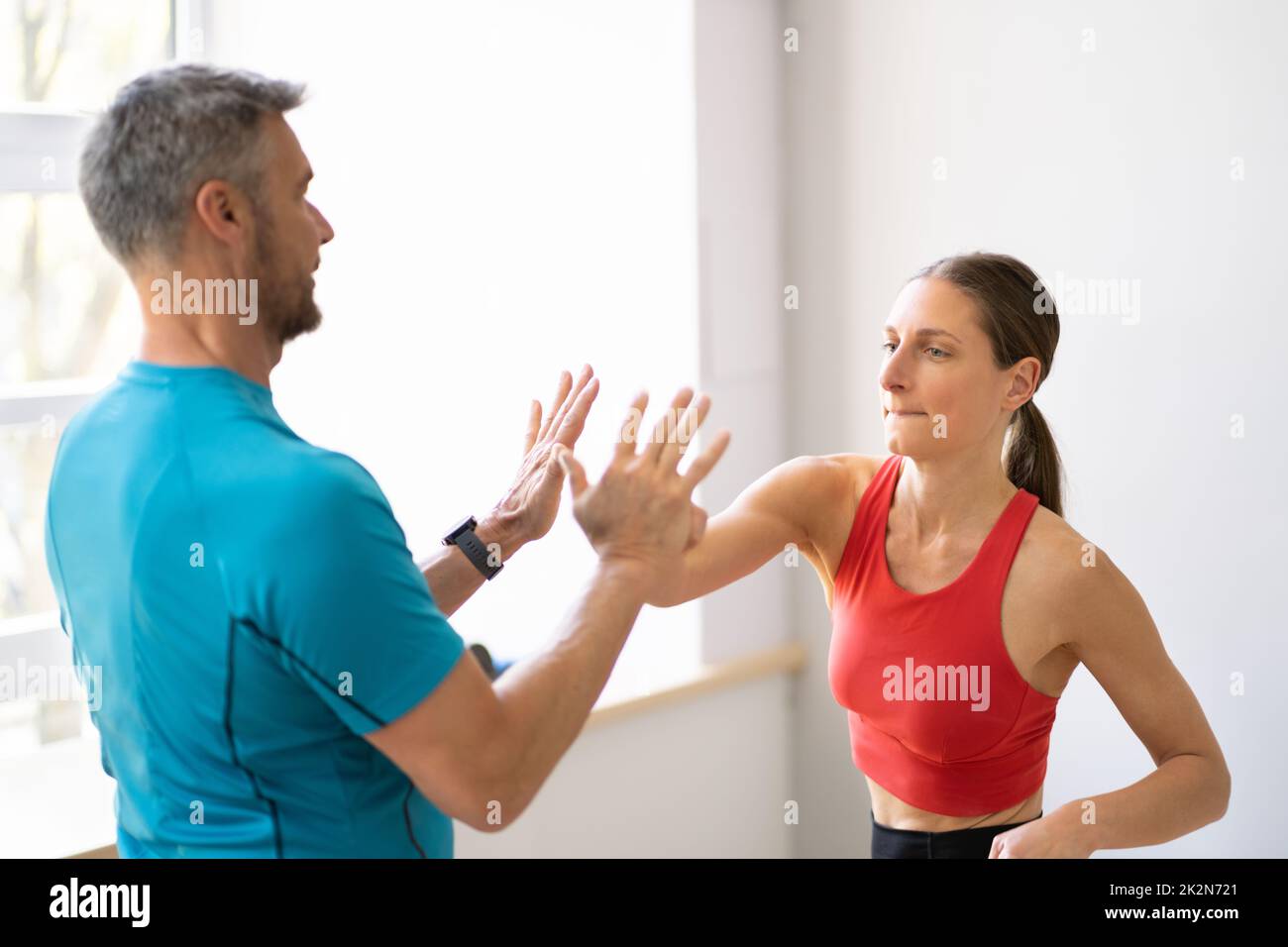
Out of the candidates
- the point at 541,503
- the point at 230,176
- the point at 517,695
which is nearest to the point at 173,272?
the point at 230,176

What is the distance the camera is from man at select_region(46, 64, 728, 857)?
39.1 inches

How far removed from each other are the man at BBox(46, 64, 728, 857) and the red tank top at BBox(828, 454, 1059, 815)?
58 cm

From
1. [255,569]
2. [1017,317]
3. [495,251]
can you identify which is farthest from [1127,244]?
[255,569]

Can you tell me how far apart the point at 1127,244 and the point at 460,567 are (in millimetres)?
1586

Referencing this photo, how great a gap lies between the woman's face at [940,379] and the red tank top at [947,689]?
145 millimetres

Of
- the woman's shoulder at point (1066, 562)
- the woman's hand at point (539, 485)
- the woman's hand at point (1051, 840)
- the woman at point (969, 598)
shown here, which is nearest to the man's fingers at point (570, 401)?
the woman's hand at point (539, 485)

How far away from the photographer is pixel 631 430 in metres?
1.20

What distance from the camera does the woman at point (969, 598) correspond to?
1.63 metres

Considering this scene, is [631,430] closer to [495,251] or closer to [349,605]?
[349,605]

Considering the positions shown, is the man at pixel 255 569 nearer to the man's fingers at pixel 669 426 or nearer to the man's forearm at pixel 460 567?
the man's fingers at pixel 669 426

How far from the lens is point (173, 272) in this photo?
1.09m

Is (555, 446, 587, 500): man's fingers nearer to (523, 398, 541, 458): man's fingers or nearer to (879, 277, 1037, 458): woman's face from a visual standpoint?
(523, 398, 541, 458): man's fingers

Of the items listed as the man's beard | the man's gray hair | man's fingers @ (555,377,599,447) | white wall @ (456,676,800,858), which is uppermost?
the man's gray hair

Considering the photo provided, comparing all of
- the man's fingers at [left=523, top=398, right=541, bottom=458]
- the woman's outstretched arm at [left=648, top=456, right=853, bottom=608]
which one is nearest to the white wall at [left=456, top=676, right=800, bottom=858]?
the woman's outstretched arm at [left=648, top=456, right=853, bottom=608]
